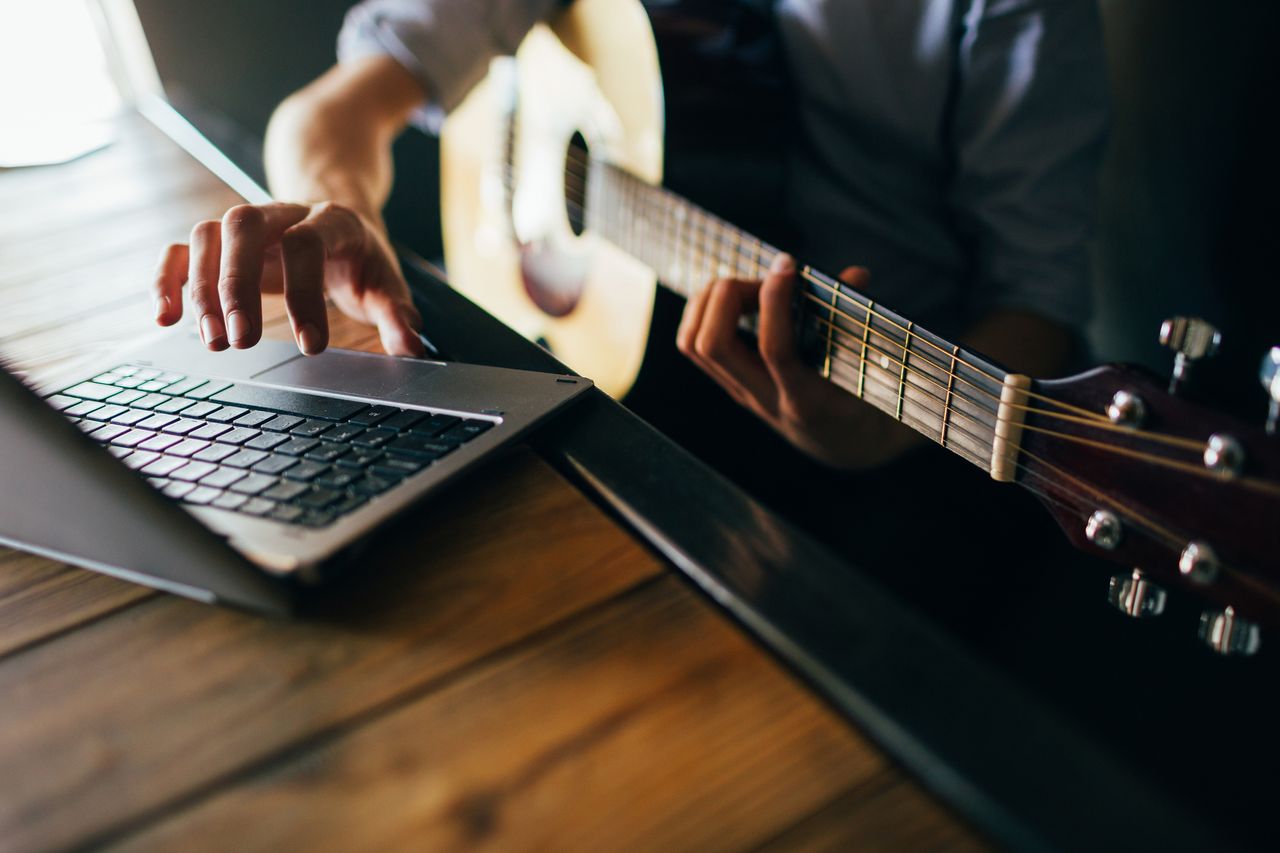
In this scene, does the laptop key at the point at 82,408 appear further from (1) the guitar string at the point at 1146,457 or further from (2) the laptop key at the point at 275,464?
(1) the guitar string at the point at 1146,457

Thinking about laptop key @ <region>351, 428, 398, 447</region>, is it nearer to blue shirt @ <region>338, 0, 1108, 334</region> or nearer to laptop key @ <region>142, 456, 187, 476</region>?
laptop key @ <region>142, 456, 187, 476</region>

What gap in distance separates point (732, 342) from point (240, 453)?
0.43 meters

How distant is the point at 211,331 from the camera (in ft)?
1.62

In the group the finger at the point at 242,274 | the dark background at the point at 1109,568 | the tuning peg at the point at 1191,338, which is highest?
the tuning peg at the point at 1191,338

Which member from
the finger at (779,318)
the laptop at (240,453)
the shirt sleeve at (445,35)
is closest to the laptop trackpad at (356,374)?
the laptop at (240,453)

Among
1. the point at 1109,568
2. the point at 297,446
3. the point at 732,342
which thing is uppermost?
the point at 297,446

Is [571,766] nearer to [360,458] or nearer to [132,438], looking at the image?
[360,458]

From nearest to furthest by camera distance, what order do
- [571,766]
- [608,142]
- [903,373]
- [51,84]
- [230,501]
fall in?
[571,766] < [230,501] < [903,373] < [608,142] < [51,84]

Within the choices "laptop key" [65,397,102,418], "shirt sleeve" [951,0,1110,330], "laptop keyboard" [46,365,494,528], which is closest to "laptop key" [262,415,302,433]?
"laptop keyboard" [46,365,494,528]

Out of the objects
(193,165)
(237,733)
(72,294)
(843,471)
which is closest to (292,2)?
(193,165)

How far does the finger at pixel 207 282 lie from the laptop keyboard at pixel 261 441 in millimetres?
27

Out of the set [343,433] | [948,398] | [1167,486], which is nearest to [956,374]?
[948,398]

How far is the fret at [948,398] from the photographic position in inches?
20.7

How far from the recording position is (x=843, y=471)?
903 millimetres
